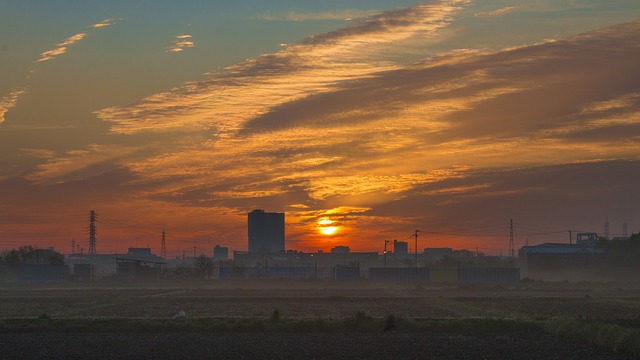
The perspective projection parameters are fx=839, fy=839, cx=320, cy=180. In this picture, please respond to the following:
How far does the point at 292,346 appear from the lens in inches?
1292

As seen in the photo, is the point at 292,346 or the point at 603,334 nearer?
the point at 292,346

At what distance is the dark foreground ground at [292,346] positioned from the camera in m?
29.7

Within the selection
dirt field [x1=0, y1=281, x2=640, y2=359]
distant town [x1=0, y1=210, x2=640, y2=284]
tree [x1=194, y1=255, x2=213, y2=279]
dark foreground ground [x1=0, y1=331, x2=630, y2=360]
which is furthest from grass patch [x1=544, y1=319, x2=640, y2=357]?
tree [x1=194, y1=255, x2=213, y2=279]

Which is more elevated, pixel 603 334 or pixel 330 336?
pixel 603 334

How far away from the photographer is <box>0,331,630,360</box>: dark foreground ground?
29.7 meters

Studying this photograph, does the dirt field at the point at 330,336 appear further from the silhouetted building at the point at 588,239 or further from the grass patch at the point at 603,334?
the silhouetted building at the point at 588,239

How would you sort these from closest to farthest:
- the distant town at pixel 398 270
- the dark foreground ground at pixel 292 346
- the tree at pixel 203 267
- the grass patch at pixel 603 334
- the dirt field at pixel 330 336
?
the dark foreground ground at pixel 292 346
the dirt field at pixel 330 336
the grass patch at pixel 603 334
the distant town at pixel 398 270
the tree at pixel 203 267

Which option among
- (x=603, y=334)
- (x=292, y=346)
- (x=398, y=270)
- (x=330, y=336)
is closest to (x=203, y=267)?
(x=398, y=270)

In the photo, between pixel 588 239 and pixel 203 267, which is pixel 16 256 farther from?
pixel 588 239

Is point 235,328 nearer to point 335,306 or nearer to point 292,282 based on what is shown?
point 335,306

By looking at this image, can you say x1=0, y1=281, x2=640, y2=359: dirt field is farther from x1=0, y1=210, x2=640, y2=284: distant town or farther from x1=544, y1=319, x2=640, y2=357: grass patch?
x1=0, y1=210, x2=640, y2=284: distant town

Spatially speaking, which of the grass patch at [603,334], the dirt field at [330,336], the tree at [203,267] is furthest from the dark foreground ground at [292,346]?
the tree at [203,267]

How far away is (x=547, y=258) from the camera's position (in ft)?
509

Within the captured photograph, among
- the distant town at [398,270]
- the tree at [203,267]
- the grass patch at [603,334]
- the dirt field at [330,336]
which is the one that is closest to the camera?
the dirt field at [330,336]
